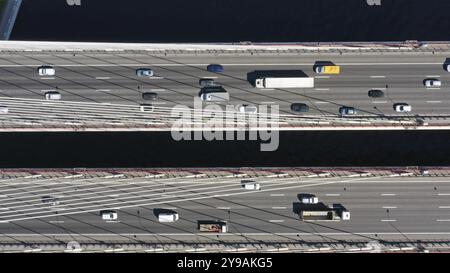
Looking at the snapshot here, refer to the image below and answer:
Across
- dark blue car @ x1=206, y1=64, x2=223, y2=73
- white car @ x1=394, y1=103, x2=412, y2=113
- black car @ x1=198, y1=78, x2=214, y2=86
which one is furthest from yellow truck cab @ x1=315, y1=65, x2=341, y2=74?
black car @ x1=198, y1=78, x2=214, y2=86

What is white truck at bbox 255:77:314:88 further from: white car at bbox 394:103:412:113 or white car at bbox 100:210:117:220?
Answer: white car at bbox 100:210:117:220

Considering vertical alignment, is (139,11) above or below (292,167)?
above

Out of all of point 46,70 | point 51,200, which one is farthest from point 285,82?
point 51,200

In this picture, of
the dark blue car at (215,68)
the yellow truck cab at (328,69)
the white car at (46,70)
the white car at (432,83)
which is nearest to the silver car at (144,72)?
the dark blue car at (215,68)

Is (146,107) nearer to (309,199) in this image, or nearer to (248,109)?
(248,109)

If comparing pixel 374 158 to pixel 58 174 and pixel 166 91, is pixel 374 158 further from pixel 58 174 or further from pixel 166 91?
pixel 58 174
